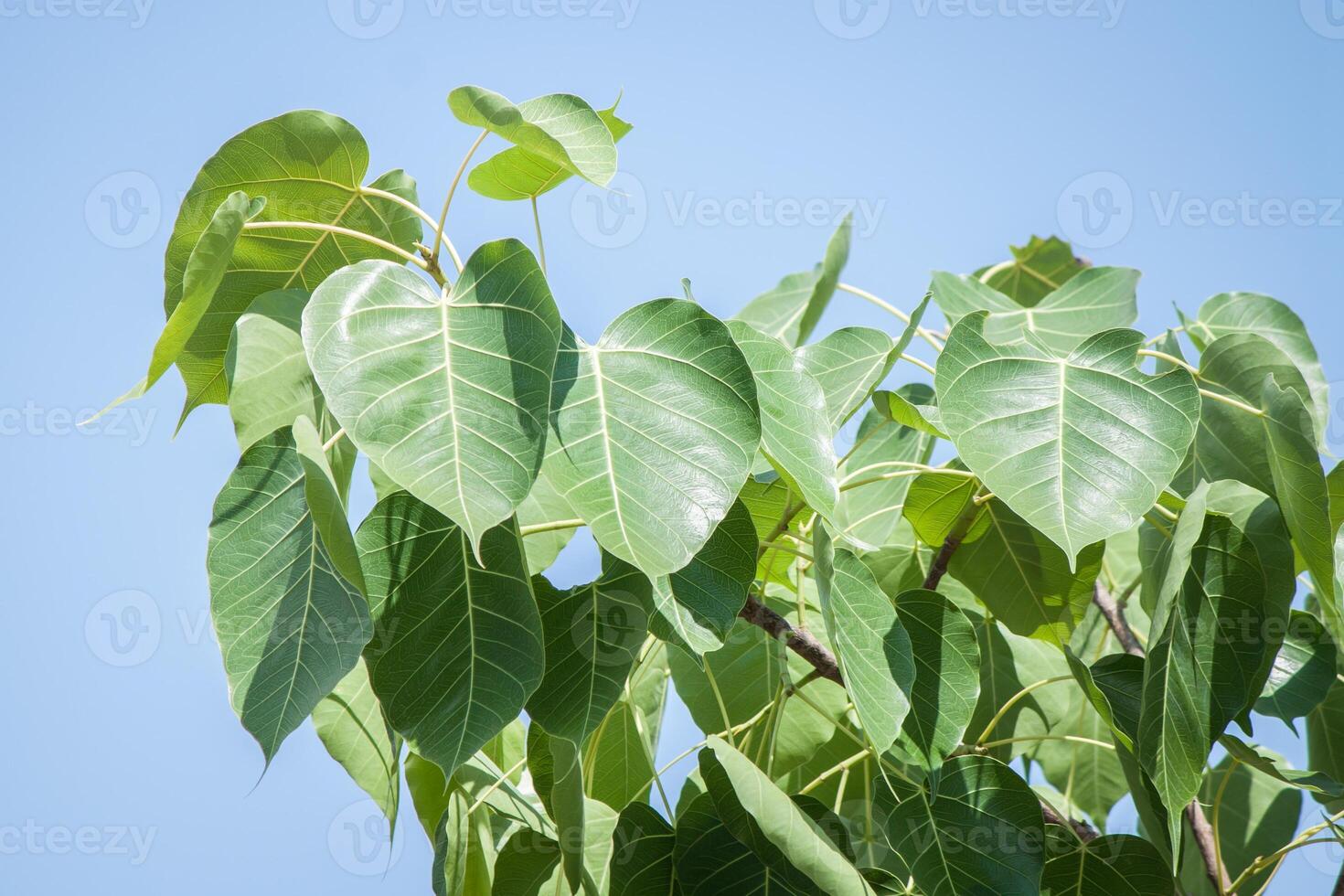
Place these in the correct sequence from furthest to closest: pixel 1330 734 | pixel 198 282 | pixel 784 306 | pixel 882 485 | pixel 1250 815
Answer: pixel 784 306 → pixel 882 485 → pixel 1250 815 → pixel 1330 734 → pixel 198 282

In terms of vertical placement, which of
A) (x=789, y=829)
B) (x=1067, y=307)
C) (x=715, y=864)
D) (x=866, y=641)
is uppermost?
(x=1067, y=307)

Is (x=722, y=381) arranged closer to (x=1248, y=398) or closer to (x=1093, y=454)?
(x=1093, y=454)

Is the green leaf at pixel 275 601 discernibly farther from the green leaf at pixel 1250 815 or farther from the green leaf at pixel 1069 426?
the green leaf at pixel 1250 815

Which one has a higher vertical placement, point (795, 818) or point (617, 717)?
point (795, 818)

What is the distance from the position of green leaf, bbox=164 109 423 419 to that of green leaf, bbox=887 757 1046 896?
662 millimetres

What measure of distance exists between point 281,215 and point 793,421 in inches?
19.4

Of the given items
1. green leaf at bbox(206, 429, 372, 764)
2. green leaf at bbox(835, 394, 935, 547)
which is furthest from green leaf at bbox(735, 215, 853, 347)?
green leaf at bbox(206, 429, 372, 764)

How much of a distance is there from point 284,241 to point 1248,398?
893 millimetres

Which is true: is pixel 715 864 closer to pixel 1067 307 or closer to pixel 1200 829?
pixel 1200 829

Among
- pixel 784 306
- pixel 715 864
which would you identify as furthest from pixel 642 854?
pixel 784 306

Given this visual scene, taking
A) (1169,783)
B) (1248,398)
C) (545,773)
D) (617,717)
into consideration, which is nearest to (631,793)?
(617,717)

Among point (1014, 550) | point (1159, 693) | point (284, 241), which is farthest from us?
point (1014, 550)

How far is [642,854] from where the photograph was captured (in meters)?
0.92

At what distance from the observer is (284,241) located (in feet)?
3.14
